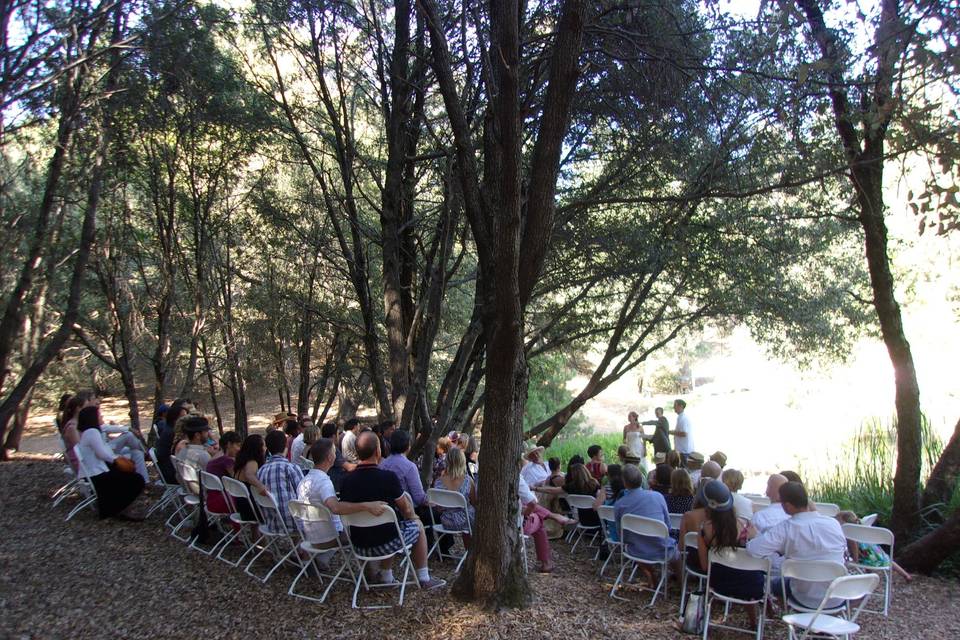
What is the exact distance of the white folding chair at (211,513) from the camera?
234 inches

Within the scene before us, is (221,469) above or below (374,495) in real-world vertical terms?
below

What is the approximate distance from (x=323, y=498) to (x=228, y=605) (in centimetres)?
99

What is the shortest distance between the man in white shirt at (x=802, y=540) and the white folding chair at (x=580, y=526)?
228 cm

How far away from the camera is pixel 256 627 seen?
4477 millimetres

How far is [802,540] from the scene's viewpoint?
463 cm

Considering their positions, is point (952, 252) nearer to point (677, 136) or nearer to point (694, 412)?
point (677, 136)

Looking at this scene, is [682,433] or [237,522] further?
[682,433]

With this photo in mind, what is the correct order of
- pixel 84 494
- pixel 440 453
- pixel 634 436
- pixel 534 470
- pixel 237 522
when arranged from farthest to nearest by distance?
1. pixel 634 436
2. pixel 440 453
3. pixel 534 470
4. pixel 84 494
5. pixel 237 522

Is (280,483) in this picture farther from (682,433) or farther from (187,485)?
(682,433)

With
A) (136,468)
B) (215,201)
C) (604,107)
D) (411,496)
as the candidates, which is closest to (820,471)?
(604,107)

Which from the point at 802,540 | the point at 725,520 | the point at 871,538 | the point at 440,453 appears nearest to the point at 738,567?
the point at 725,520

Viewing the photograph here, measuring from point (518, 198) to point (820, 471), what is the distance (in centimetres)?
919

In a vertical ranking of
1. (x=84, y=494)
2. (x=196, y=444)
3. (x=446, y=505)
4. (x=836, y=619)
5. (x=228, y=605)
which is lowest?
(x=228, y=605)

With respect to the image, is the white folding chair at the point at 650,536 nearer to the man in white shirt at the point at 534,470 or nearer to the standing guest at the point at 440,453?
the man in white shirt at the point at 534,470
